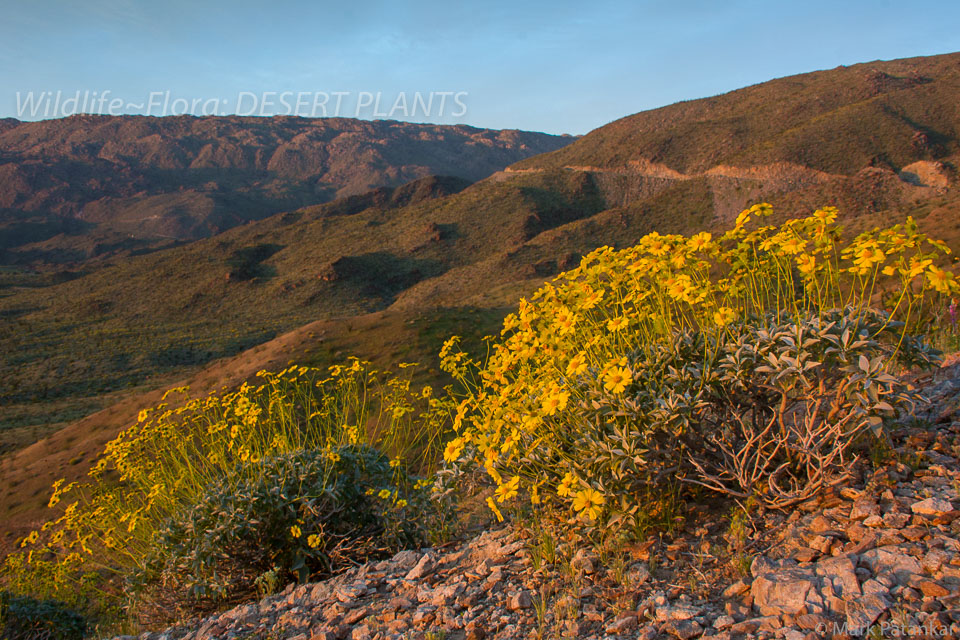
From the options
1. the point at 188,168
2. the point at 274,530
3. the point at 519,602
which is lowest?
the point at 274,530

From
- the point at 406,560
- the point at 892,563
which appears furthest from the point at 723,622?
the point at 406,560

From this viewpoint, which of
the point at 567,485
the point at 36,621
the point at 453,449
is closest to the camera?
the point at 567,485

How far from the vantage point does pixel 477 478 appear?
130 inches

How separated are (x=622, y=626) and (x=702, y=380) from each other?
40.0 inches

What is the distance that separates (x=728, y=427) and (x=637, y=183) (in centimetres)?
4828

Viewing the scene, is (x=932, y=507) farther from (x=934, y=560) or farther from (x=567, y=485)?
(x=567, y=485)

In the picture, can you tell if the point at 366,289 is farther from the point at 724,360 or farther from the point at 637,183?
the point at 724,360

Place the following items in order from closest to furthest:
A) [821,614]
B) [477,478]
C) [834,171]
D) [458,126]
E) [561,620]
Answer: [821,614], [561,620], [477,478], [834,171], [458,126]

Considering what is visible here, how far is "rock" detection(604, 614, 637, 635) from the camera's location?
2078 millimetres

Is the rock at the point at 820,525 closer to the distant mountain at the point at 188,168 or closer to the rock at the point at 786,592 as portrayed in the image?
the rock at the point at 786,592

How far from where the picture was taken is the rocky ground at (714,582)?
1.88 meters

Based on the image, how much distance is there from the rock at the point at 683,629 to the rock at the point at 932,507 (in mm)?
986

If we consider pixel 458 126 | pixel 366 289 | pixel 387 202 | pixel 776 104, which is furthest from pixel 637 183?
pixel 458 126

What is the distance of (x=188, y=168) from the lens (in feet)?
407
